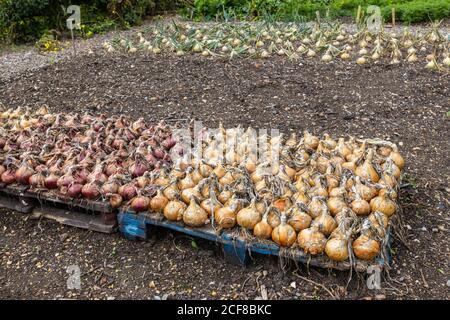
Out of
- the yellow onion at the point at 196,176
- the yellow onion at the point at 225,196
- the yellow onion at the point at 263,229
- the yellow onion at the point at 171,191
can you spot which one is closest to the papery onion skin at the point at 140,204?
the yellow onion at the point at 171,191

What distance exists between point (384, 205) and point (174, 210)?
129 cm

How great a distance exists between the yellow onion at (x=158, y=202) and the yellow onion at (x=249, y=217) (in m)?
0.51

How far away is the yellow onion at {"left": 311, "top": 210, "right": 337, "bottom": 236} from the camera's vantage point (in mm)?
2719

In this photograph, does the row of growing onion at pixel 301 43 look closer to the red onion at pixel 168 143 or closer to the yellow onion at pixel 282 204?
the red onion at pixel 168 143

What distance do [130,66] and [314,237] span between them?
4.94 metres

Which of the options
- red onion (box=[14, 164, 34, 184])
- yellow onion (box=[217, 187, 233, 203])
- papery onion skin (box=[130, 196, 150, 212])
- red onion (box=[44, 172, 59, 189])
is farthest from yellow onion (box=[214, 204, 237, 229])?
red onion (box=[14, 164, 34, 184])

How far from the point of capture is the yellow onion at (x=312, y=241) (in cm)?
265

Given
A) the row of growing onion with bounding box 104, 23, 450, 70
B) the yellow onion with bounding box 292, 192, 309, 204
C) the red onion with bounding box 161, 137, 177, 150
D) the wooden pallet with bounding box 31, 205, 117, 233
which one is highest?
the row of growing onion with bounding box 104, 23, 450, 70

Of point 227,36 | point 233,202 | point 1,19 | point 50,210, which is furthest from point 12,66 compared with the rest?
point 233,202

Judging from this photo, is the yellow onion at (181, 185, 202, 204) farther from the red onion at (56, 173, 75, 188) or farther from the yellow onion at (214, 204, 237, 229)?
the red onion at (56, 173, 75, 188)

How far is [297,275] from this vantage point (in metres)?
2.81

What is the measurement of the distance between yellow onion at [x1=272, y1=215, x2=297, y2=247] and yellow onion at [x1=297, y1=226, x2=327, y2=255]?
0.16ft

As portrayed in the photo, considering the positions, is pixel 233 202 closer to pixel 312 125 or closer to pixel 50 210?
pixel 50 210

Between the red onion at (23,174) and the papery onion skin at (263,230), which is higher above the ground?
the red onion at (23,174)
